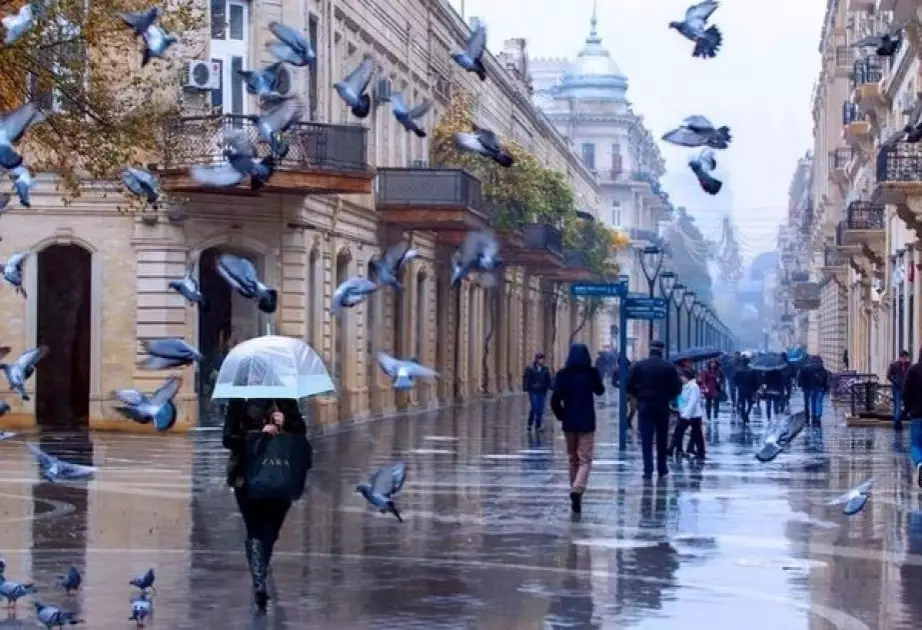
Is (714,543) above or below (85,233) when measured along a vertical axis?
below

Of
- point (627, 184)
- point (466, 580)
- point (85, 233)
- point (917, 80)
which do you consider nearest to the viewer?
point (466, 580)

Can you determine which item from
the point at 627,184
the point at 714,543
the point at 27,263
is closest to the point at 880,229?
the point at 27,263

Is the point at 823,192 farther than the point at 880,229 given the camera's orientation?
Yes

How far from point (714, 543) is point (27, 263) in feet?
70.6

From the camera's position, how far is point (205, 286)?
3912 centimetres

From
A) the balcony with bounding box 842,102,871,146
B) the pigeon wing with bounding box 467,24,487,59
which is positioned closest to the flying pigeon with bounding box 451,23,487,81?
the pigeon wing with bounding box 467,24,487,59

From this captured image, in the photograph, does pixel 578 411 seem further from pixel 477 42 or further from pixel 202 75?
pixel 202 75

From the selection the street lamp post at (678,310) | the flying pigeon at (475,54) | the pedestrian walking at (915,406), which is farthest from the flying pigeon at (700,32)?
the street lamp post at (678,310)

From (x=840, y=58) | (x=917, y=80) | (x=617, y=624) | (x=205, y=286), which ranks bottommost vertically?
(x=617, y=624)

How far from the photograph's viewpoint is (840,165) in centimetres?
7888

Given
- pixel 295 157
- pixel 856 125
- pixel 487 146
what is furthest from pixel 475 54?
pixel 856 125

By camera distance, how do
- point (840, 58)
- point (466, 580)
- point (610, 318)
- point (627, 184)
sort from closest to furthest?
point (466, 580) < point (840, 58) < point (610, 318) < point (627, 184)

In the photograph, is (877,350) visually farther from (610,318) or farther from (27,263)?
(610,318)

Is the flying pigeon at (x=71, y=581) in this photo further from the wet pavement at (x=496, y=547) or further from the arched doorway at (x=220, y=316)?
the arched doorway at (x=220, y=316)
